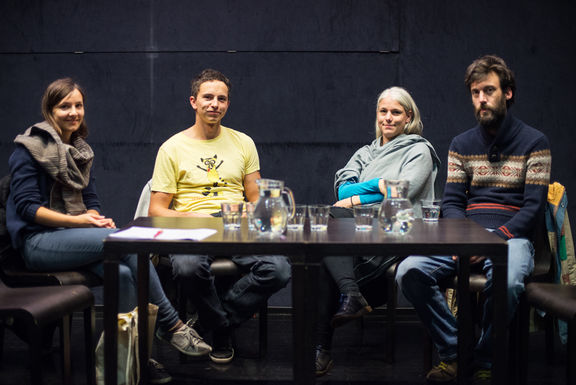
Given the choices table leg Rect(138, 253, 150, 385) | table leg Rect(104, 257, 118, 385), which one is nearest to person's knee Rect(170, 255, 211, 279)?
table leg Rect(138, 253, 150, 385)

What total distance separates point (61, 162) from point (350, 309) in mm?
1462

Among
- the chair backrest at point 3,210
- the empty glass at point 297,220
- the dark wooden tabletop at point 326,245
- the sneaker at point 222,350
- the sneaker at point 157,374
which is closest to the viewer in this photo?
the dark wooden tabletop at point 326,245

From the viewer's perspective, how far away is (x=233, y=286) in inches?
126

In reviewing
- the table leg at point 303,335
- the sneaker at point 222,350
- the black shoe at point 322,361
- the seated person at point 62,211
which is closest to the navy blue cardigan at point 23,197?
the seated person at point 62,211

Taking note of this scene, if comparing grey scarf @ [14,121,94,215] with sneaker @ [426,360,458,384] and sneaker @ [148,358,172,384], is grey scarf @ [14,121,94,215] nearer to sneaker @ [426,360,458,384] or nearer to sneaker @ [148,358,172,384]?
sneaker @ [148,358,172,384]

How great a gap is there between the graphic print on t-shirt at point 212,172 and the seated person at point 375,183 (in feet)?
2.15

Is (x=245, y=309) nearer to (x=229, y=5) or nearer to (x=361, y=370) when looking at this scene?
(x=361, y=370)

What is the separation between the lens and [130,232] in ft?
7.57

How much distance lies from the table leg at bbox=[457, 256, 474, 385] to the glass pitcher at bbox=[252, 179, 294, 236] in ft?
2.91

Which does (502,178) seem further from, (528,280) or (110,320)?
(110,320)

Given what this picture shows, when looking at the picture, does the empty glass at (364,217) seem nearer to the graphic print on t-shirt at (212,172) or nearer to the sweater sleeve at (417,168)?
the sweater sleeve at (417,168)

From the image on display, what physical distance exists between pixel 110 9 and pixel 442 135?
7.43 feet

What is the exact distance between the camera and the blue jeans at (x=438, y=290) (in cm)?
274

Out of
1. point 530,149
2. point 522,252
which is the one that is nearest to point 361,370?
point 522,252
